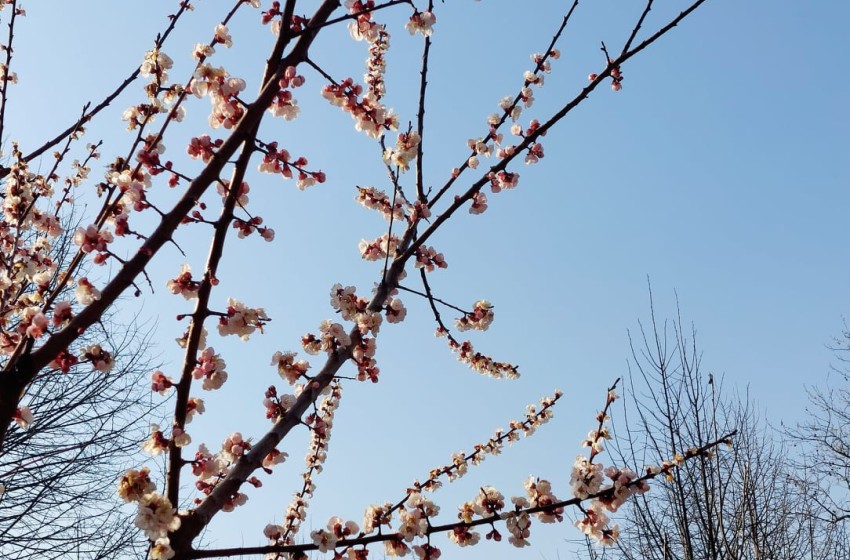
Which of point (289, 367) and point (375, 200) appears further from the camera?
point (375, 200)

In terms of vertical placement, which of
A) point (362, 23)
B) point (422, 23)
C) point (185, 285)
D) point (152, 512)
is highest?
point (422, 23)

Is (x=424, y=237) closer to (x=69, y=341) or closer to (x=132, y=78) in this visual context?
(x=69, y=341)

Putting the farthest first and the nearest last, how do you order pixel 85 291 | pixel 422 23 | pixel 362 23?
pixel 422 23 < pixel 362 23 < pixel 85 291

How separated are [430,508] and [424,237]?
1.12 meters

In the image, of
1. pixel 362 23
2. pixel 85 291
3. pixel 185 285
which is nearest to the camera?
pixel 85 291

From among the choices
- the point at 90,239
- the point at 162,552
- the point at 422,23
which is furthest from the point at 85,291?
the point at 422,23

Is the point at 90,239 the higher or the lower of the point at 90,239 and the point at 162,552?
the higher

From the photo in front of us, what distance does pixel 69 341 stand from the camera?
194cm

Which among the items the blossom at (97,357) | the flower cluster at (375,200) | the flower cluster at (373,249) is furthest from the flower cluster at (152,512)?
the flower cluster at (375,200)

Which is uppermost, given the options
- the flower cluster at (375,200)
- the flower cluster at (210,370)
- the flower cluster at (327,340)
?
the flower cluster at (375,200)

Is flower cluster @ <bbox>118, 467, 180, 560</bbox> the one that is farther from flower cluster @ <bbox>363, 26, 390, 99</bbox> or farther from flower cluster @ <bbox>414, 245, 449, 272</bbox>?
flower cluster @ <bbox>363, 26, 390, 99</bbox>

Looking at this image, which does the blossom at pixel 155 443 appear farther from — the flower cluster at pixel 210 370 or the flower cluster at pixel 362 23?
the flower cluster at pixel 362 23

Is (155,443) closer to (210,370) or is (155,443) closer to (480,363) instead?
(210,370)

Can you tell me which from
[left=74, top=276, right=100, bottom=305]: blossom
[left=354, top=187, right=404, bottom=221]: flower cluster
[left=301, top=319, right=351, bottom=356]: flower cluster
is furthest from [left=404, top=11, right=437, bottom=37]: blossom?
[left=74, top=276, right=100, bottom=305]: blossom
